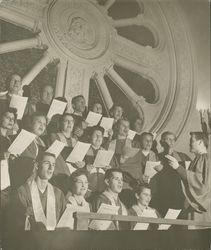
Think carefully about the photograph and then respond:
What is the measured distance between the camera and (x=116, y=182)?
12.9 feet

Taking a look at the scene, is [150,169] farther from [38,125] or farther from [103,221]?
[38,125]

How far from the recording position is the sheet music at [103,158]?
3.87m

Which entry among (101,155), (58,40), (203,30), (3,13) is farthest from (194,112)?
(3,13)

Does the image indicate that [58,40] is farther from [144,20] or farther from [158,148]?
[158,148]

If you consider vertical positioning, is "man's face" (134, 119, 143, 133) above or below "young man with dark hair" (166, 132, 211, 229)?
above

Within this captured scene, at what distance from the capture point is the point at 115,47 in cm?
425

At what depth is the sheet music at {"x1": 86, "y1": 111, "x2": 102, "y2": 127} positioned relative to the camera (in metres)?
3.90

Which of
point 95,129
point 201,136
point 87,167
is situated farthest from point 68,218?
point 201,136

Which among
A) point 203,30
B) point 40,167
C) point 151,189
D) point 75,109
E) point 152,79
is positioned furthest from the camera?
point 203,30

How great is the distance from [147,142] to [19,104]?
1385 mm

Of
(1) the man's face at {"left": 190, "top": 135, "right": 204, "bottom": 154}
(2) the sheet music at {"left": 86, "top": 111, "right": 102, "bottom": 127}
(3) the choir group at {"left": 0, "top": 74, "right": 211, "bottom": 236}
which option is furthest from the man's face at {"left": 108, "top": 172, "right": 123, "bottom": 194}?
(1) the man's face at {"left": 190, "top": 135, "right": 204, "bottom": 154}

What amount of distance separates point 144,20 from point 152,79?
0.63 m

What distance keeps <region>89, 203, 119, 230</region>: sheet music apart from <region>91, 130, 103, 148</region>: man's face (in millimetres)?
539

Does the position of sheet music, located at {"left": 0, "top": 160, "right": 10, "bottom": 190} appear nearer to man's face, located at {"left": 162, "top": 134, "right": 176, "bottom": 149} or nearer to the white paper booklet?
the white paper booklet
